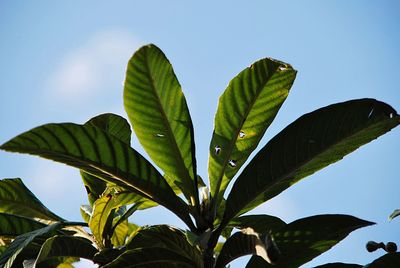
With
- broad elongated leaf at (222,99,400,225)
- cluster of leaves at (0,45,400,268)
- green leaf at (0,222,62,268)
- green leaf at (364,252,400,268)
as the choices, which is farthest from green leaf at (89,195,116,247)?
green leaf at (364,252,400,268)

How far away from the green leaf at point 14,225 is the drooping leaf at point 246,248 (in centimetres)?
69

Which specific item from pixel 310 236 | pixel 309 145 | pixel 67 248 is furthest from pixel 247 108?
pixel 67 248

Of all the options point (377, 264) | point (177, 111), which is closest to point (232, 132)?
point (177, 111)

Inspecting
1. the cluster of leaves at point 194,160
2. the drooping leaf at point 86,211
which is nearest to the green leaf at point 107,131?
the drooping leaf at point 86,211

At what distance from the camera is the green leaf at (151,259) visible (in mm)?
1427

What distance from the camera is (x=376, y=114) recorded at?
1.41 metres

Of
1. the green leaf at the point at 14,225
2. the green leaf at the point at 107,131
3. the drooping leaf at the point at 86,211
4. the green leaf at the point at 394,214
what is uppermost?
the green leaf at the point at 107,131

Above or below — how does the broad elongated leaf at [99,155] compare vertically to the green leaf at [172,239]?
above

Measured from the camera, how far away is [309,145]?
148cm

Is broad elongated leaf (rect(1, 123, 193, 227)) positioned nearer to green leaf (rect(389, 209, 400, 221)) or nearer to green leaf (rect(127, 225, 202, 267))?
green leaf (rect(127, 225, 202, 267))

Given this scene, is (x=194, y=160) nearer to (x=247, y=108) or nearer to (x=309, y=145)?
(x=247, y=108)

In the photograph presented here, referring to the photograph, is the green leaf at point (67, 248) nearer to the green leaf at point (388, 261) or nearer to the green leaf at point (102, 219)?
the green leaf at point (102, 219)

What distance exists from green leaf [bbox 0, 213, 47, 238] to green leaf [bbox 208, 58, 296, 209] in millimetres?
654

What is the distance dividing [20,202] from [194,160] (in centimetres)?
66
